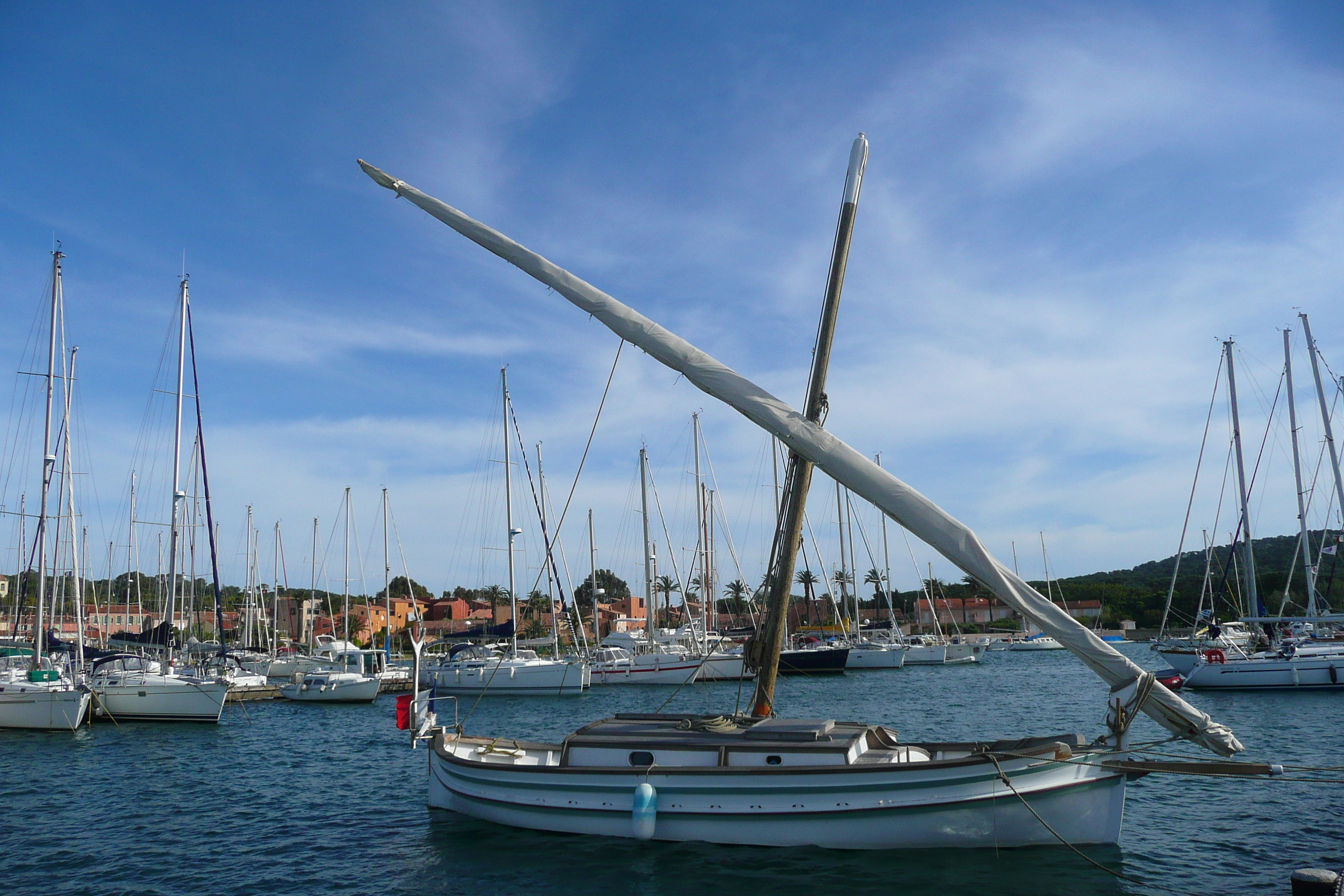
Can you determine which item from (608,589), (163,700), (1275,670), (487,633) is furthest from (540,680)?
(608,589)

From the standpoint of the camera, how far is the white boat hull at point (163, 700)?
35.2 meters

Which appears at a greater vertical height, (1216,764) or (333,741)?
(1216,764)

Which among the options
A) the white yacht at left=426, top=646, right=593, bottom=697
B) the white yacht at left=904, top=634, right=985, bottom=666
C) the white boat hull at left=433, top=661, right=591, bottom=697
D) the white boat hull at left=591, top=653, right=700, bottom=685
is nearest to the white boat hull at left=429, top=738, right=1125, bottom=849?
the white yacht at left=426, top=646, right=593, bottom=697

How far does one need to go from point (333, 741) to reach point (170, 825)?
44.4ft

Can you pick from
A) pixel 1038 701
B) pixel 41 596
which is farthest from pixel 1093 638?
pixel 41 596

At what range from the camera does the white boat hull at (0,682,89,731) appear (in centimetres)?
3259

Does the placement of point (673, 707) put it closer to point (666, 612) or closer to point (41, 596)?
point (41, 596)

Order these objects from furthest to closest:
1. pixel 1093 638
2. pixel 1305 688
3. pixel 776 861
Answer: pixel 1305 688 → pixel 776 861 → pixel 1093 638

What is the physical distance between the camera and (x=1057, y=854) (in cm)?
1320

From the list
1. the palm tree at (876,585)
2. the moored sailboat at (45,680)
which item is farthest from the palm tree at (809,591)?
the moored sailboat at (45,680)

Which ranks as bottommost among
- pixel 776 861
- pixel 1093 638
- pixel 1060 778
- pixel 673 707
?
pixel 673 707

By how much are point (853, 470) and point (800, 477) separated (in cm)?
237

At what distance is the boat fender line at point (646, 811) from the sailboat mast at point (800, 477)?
2.85 meters

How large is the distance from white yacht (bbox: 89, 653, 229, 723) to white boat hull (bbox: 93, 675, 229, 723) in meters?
0.02
